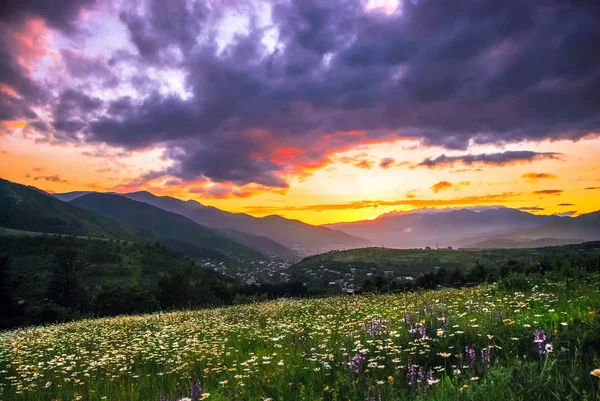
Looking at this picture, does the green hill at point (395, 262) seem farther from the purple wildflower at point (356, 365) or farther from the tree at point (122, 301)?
the purple wildflower at point (356, 365)

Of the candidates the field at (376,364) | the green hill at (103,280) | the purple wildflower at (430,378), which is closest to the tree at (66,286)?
the green hill at (103,280)

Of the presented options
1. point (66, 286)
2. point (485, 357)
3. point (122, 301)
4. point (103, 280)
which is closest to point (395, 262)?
point (103, 280)

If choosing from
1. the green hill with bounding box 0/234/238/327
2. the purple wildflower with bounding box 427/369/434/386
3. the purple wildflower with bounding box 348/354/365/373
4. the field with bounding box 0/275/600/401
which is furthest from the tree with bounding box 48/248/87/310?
the purple wildflower with bounding box 427/369/434/386

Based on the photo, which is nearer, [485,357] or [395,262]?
[485,357]

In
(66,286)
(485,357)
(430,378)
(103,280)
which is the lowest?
(103,280)

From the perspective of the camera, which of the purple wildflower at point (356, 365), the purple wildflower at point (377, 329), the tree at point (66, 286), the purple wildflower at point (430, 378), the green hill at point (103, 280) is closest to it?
the purple wildflower at point (430, 378)

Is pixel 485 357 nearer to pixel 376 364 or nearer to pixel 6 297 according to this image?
pixel 376 364

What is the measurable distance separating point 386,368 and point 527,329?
2551mm

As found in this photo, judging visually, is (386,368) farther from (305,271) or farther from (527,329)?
(305,271)

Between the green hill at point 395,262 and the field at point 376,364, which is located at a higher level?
the field at point 376,364

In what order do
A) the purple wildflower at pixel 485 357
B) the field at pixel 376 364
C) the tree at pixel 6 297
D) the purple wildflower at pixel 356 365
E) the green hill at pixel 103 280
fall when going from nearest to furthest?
the field at pixel 376 364
the purple wildflower at pixel 485 357
the purple wildflower at pixel 356 365
the tree at pixel 6 297
the green hill at pixel 103 280

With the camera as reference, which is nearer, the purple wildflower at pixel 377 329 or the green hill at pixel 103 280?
the purple wildflower at pixel 377 329

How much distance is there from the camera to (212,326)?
43.5 ft

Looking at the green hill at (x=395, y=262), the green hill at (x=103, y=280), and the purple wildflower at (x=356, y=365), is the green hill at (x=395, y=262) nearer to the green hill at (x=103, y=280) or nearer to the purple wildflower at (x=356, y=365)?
the green hill at (x=103, y=280)
